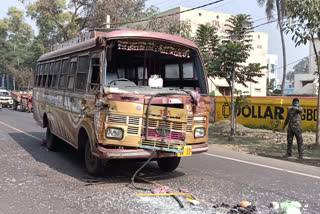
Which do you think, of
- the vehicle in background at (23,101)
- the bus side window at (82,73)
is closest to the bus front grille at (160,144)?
the bus side window at (82,73)

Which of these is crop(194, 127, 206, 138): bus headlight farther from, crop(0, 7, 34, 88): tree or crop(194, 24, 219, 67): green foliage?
crop(0, 7, 34, 88): tree

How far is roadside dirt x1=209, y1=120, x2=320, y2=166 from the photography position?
1110 centimetres

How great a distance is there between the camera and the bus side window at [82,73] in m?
7.32

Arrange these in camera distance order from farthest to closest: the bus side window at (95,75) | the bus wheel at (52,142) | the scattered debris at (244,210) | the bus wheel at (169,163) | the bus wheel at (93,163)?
the bus wheel at (52,142) < the bus wheel at (169,163) < the bus wheel at (93,163) < the bus side window at (95,75) < the scattered debris at (244,210)

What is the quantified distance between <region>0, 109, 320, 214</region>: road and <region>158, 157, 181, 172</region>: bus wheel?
13 centimetres

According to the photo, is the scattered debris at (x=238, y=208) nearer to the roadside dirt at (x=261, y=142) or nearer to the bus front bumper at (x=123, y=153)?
the bus front bumper at (x=123, y=153)

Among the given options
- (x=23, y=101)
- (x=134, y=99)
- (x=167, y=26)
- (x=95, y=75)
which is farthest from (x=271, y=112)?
(x=23, y=101)

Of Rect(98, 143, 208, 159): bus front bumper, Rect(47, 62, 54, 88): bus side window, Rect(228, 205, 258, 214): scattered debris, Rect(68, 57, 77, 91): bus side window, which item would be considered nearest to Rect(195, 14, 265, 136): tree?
Rect(47, 62, 54, 88): bus side window

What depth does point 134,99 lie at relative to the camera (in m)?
6.27

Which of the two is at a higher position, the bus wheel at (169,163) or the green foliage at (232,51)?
the green foliage at (232,51)

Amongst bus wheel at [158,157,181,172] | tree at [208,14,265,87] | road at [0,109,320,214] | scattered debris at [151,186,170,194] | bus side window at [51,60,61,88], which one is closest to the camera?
road at [0,109,320,214]

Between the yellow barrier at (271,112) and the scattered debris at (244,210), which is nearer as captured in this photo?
the scattered debris at (244,210)

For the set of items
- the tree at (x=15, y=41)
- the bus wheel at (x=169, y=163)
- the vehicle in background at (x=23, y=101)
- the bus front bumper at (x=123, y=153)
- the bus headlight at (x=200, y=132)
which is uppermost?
the tree at (x=15, y=41)

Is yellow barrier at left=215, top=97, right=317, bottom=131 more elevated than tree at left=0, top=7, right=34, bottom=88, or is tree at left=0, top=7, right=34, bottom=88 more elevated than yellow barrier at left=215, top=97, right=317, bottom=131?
tree at left=0, top=7, right=34, bottom=88
